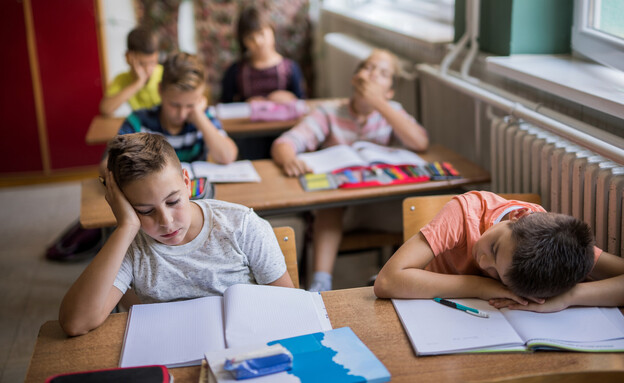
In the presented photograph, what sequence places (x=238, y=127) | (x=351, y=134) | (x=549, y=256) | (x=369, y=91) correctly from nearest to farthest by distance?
(x=549, y=256) < (x=369, y=91) < (x=351, y=134) < (x=238, y=127)

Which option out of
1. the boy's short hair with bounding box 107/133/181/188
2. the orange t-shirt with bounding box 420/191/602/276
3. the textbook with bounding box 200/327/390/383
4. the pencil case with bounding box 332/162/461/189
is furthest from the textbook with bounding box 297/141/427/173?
the textbook with bounding box 200/327/390/383

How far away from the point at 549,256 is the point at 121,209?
89 cm

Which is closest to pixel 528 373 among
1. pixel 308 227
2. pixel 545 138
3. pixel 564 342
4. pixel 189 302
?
pixel 564 342

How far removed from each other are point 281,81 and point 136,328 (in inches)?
113

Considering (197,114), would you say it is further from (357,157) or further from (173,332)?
(173,332)

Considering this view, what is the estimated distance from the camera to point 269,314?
1349 millimetres

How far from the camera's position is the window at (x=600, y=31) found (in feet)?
6.90

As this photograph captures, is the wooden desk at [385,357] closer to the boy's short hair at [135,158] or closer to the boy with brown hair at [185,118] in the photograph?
the boy's short hair at [135,158]

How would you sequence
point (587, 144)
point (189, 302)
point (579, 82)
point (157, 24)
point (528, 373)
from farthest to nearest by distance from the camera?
point (157, 24), point (579, 82), point (587, 144), point (189, 302), point (528, 373)

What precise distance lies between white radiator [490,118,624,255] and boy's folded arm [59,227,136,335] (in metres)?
1.19

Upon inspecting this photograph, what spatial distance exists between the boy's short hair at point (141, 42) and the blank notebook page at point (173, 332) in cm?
229

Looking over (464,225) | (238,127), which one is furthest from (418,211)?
(238,127)

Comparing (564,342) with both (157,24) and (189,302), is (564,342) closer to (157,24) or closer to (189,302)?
(189,302)

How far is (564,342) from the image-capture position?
1.24 m
